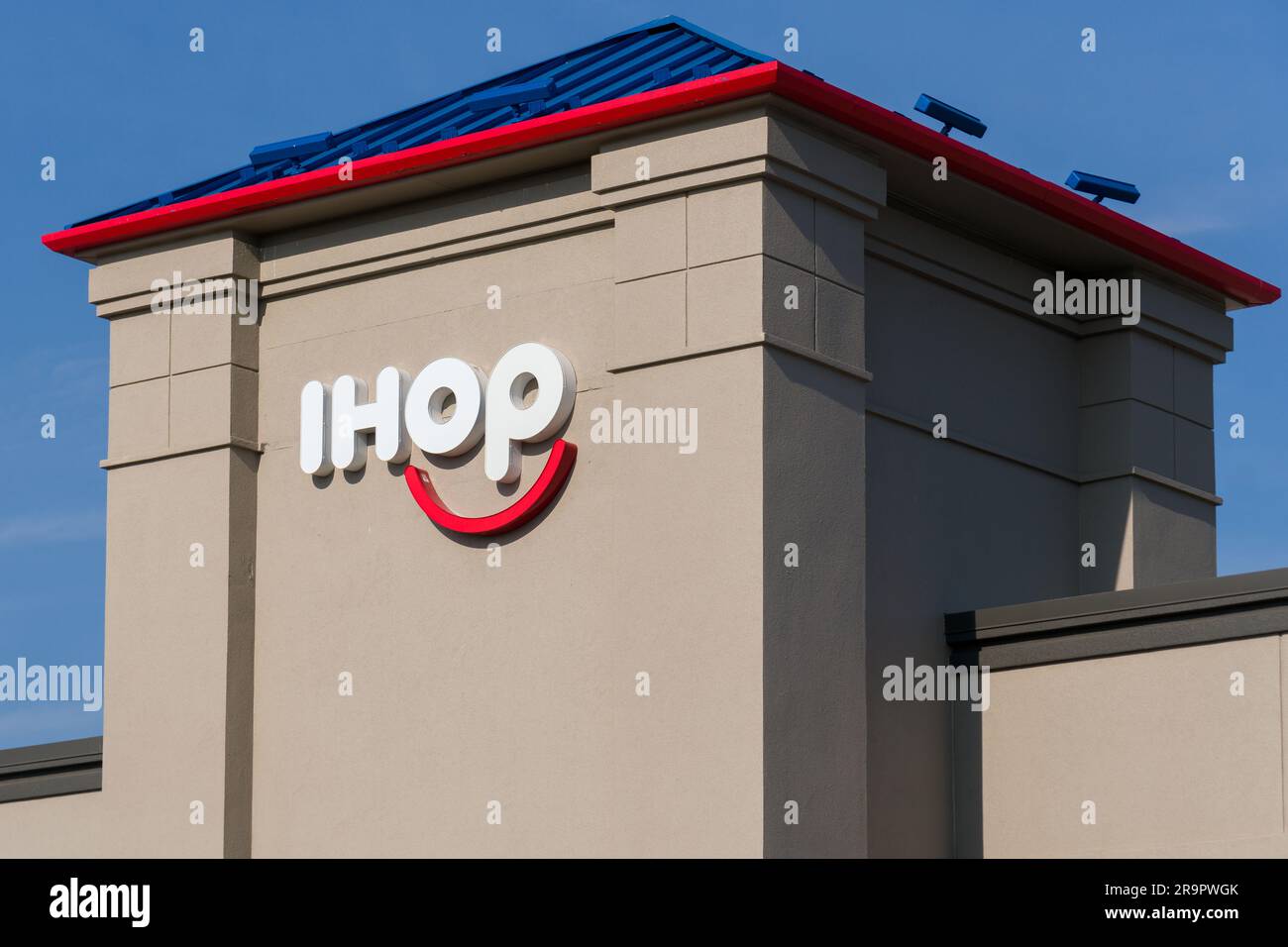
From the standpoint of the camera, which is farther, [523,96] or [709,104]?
[523,96]

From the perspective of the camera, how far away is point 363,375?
1941cm

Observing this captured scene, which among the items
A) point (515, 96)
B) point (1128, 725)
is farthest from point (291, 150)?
point (1128, 725)

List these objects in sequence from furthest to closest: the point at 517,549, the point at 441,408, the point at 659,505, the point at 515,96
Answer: the point at 515,96
the point at 441,408
the point at 517,549
the point at 659,505

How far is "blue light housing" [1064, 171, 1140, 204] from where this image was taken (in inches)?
816

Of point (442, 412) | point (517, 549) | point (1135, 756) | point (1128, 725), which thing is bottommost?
point (1135, 756)

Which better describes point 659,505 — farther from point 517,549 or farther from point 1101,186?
point 1101,186

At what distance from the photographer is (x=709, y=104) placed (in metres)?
17.2

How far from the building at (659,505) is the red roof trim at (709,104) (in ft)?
0.12

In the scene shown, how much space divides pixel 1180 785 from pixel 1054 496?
3.93 metres

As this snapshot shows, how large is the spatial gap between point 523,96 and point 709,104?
7.38 feet

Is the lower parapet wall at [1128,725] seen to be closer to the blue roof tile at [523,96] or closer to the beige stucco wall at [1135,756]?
the beige stucco wall at [1135,756]
